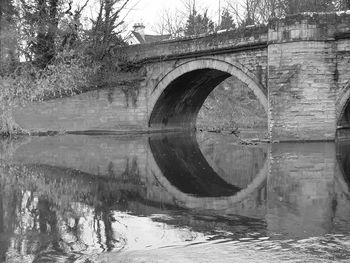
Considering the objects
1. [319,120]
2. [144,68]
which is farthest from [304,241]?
[144,68]

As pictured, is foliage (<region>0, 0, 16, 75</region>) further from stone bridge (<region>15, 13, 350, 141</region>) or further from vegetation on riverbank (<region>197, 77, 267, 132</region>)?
vegetation on riverbank (<region>197, 77, 267, 132</region>)

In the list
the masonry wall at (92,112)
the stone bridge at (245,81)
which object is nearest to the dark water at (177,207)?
the stone bridge at (245,81)

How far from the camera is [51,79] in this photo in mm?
21906

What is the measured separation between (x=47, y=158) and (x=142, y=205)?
6177 millimetres

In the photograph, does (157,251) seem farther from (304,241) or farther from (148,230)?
(304,241)

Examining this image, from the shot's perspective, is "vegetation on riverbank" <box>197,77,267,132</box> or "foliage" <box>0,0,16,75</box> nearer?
"foliage" <box>0,0,16,75</box>

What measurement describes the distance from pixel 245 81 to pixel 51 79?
9.01 meters

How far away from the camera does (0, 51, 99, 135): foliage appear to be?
70.0 feet

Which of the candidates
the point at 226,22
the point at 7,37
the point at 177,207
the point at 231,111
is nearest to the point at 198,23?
the point at 226,22

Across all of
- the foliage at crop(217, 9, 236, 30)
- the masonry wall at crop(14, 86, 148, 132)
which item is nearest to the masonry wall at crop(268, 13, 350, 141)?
the masonry wall at crop(14, 86, 148, 132)

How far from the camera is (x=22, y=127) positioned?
72.0 ft

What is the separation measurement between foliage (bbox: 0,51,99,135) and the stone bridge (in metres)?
0.52

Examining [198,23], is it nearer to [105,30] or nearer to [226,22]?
[226,22]

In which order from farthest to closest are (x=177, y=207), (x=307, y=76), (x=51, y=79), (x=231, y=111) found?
(x=231, y=111), (x=51, y=79), (x=307, y=76), (x=177, y=207)
